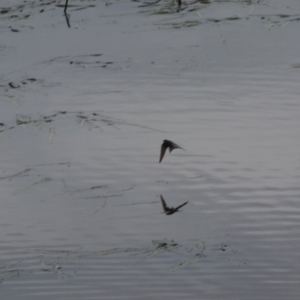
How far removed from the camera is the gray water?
2.09 meters

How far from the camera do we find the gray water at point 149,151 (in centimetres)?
209

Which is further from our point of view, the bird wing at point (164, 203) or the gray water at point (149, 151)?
the bird wing at point (164, 203)

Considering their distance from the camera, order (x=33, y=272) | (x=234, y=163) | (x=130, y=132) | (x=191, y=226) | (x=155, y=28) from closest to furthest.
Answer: (x=33, y=272) → (x=191, y=226) → (x=234, y=163) → (x=130, y=132) → (x=155, y=28)

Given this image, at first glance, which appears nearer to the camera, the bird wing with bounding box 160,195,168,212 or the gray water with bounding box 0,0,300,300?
the gray water with bounding box 0,0,300,300

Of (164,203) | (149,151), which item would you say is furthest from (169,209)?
(149,151)

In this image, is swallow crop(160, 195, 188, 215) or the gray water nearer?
the gray water

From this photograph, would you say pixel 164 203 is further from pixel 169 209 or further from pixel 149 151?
pixel 149 151

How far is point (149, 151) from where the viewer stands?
9.04ft

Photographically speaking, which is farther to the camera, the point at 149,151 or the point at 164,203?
the point at 149,151

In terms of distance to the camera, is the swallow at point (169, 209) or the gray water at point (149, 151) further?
the swallow at point (169, 209)

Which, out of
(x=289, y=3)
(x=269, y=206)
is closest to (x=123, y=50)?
(x=289, y=3)

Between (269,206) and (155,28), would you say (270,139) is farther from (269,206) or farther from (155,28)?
(155,28)

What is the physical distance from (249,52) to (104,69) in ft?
2.13

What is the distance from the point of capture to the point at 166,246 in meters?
2.19
